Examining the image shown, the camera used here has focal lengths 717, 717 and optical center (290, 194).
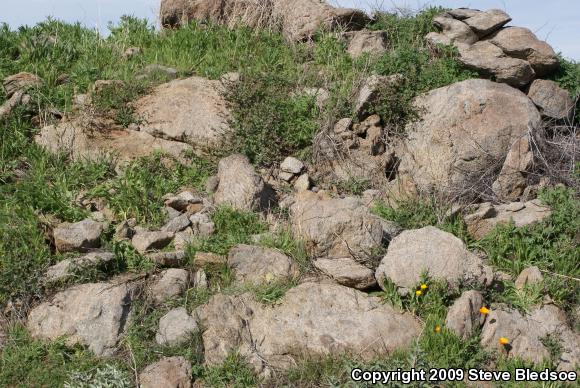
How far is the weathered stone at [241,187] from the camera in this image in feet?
23.7

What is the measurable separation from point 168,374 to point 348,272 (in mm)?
1750

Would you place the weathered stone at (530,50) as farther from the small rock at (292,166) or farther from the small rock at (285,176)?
the small rock at (285,176)

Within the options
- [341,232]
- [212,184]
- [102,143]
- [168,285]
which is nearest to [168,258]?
[168,285]

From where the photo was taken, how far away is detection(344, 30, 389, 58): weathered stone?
9.97 m

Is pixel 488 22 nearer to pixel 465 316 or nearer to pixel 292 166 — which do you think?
pixel 292 166

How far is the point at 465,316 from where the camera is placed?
5684 mm

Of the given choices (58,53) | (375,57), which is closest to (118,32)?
(58,53)

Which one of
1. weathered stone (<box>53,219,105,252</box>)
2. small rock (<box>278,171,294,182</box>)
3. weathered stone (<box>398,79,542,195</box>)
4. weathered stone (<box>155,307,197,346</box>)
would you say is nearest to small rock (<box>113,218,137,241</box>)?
weathered stone (<box>53,219,105,252</box>)

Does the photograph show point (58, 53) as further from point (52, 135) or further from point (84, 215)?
point (84, 215)

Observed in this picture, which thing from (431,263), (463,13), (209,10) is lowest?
(431,263)

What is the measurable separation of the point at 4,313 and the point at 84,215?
4.34ft

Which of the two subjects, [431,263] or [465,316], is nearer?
[465,316]

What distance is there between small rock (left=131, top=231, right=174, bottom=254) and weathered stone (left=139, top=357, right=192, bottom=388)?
1.42m

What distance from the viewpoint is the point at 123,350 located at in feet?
19.3
